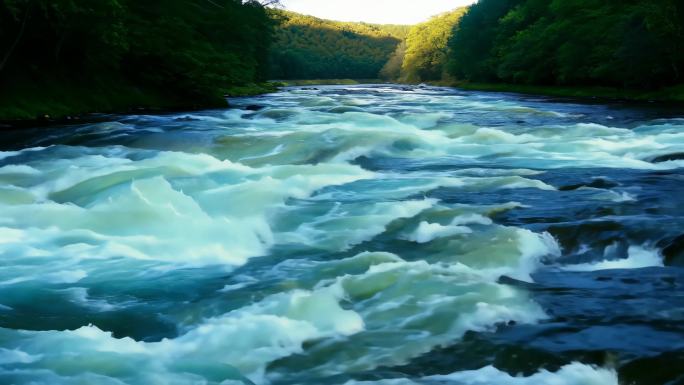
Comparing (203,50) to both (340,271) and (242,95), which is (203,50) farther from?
(340,271)

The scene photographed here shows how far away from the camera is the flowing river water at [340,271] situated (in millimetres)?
4289

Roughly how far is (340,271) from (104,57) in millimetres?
20868

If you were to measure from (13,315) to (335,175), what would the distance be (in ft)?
21.6

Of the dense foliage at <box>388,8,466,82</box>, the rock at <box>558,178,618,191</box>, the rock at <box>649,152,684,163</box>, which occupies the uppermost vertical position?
the dense foliage at <box>388,8,466,82</box>

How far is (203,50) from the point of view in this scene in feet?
95.3

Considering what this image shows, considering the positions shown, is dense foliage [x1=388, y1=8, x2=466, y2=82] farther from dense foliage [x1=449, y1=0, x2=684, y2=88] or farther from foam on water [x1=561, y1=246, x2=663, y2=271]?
foam on water [x1=561, y1=246, x2=663, y2=271]

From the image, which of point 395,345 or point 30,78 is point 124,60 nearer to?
point 30,78

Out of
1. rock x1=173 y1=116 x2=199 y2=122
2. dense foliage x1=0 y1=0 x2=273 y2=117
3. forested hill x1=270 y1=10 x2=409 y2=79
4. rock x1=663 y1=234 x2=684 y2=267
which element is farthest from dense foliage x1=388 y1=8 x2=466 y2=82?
rock x1=663 y1=234 x2=684 y2=267

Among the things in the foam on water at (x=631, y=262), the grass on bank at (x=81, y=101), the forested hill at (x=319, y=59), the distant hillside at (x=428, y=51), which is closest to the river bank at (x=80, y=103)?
the grass on bank at (x=81, y=101)

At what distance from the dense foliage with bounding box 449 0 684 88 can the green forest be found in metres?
0.09

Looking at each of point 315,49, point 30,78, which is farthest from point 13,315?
point 315,49

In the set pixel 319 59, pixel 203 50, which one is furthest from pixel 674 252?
pixel 319 59

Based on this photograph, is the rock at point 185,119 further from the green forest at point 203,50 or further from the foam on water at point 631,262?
the foam on water at point 631,262

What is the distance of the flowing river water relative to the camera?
4.29 metres
